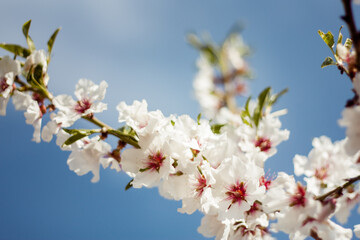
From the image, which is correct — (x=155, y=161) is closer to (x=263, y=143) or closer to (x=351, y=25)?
(x=263, y=143)

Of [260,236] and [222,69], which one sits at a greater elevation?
[222,69]

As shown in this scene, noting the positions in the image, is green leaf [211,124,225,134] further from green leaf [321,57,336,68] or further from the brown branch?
the brown branch

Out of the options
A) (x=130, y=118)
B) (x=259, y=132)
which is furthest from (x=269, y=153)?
(x=130, y=118)

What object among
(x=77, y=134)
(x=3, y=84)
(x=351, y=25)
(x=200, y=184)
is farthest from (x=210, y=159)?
(x=3, y=84)

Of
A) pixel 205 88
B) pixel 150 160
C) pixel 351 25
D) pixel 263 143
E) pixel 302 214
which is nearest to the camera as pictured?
pixel 351 25

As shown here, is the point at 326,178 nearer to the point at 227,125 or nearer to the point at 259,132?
the point at 259,132

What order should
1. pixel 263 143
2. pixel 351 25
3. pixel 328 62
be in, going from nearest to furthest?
pixel 351 25 < pixel 328 62 < pixel 263 143

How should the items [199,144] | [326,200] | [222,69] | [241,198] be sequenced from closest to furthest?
[326,200]
[241,198]
[199,144]
[222,69]
